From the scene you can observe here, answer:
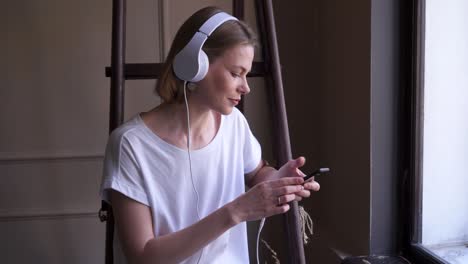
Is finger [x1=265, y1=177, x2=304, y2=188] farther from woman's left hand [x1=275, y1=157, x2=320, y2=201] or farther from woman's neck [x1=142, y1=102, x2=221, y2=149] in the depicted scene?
woman's neck [x1=142, y1=102, x2=221, y2=149]

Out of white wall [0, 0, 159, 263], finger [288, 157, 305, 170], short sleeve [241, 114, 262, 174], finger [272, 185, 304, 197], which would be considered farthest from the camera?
white wall [0, 0, 159, 263]

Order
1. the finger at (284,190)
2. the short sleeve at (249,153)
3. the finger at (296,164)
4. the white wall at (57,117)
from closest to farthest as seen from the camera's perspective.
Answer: the finger at (284,190), the finger at (296,164), the short sleeve at (249,153), the white wall at (57,117)

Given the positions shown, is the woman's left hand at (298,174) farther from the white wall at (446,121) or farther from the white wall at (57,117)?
the white wall at (57,117)

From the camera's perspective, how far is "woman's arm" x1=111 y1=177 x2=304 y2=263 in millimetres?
712

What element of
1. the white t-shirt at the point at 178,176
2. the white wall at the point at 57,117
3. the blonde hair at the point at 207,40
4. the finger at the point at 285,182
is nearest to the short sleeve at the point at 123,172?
the white t-shirt at the point at 178,176

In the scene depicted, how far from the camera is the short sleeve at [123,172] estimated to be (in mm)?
804

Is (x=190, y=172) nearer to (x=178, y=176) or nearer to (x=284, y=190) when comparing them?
(x=178, y=176)

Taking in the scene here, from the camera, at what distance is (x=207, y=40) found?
825mm

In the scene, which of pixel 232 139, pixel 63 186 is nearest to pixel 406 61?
pixel 232 139

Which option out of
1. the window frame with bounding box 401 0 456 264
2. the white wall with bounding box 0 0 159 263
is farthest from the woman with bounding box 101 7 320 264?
the white wall with bounding box 0 0 159 263

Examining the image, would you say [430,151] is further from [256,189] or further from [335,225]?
[256,189]

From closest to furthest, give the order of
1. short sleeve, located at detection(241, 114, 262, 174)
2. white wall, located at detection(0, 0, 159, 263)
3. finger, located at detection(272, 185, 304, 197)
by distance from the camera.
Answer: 1. finger, located at detection(272, 185, 304, 197)
2. short sleeve, located at detection(241, 114, 262, 174)
3. white wall, located at detection(0, 0, 159, 263)

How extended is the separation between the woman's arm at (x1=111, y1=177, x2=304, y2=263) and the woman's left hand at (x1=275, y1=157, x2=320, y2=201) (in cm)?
3

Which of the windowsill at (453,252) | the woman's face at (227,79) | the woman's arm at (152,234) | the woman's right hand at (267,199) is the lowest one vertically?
the windowsill at (453,252)
